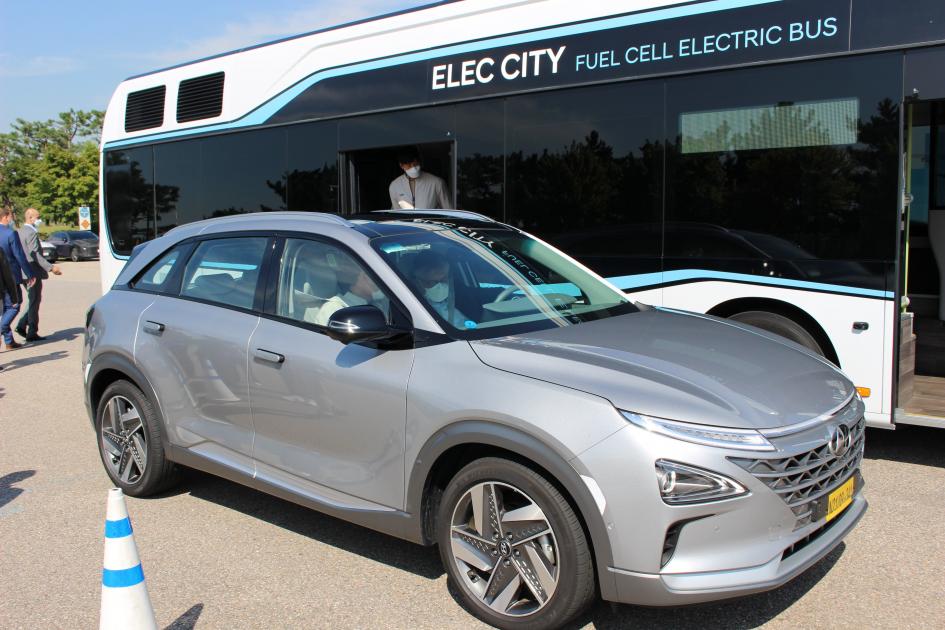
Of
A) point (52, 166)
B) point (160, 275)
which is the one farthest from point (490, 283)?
point (52, 166)

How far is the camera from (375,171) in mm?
Result: 8352

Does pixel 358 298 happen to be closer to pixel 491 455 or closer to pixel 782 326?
pixel 491 455

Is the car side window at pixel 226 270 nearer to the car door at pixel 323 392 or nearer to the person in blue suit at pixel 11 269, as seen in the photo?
the car door at pixel 323 392

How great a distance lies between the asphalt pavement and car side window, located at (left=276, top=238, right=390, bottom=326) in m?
1.26

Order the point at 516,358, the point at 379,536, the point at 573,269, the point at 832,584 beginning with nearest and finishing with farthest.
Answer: the point at 516,358 → the point at 832,584 → the point at 379,536 → the point at 573,269

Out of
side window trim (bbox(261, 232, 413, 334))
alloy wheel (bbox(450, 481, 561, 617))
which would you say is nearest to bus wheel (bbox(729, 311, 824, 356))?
side window trim (bbox(261, 232, 413, 334))

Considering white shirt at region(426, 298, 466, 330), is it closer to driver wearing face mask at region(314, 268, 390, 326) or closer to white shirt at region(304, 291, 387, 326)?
driver wearing face mask at region(314, 268, 390, 326)

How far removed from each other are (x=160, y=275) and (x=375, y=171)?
3.63m

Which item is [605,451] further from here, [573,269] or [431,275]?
[573,269]

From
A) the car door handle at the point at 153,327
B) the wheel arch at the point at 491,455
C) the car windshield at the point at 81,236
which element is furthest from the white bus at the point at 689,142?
the car windshield at the point at 81,236

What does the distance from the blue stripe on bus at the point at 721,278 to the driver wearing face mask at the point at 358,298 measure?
275cm

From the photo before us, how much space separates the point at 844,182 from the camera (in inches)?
205

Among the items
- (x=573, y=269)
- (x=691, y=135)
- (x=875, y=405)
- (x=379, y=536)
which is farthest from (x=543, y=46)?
(x=379, y=536)

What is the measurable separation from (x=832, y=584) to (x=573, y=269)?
2.12 metres
